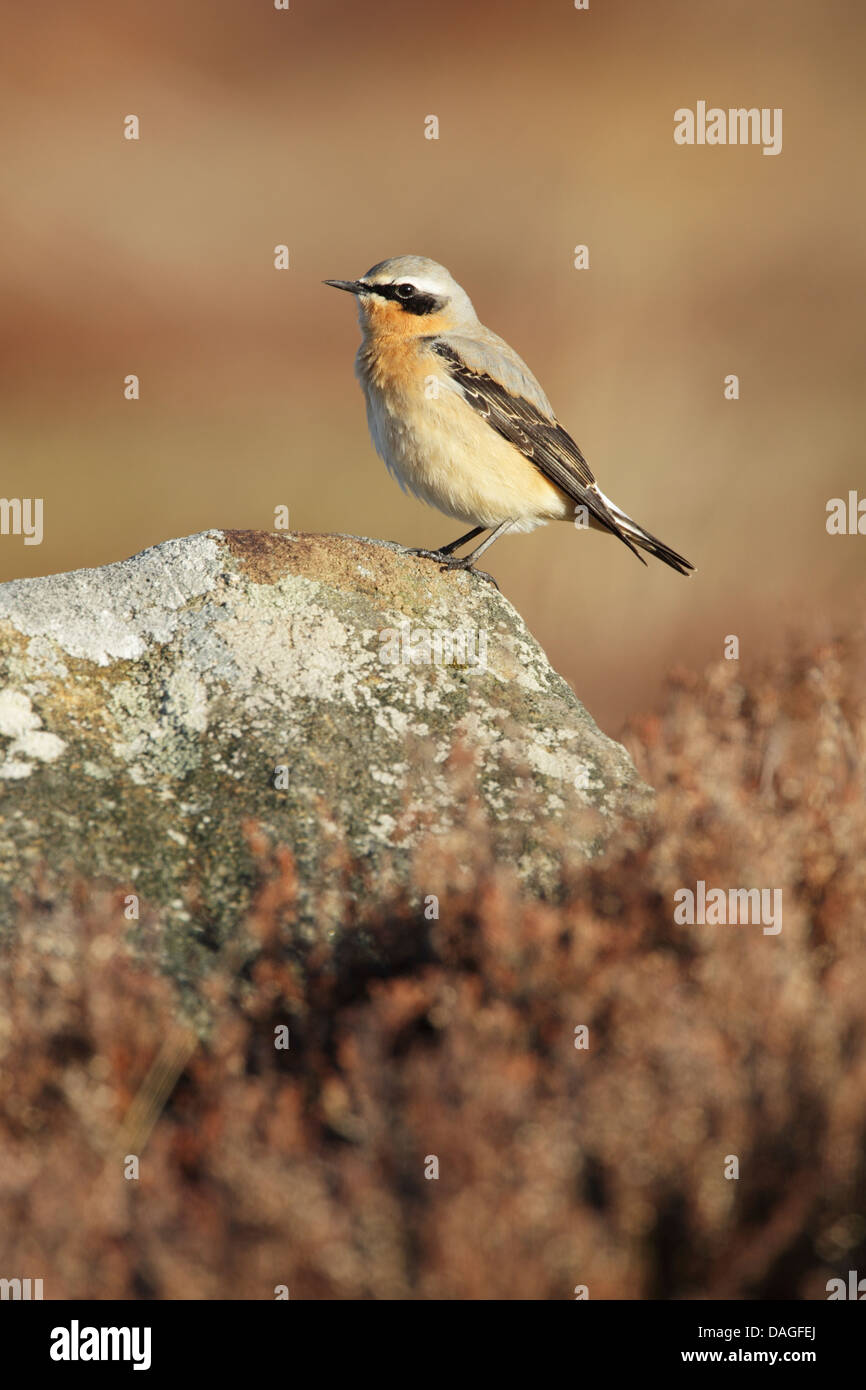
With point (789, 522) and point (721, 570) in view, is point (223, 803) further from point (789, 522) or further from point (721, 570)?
point (789, 522)

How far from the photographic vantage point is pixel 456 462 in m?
6.39

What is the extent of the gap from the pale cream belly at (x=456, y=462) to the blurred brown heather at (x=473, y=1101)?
2.98 m

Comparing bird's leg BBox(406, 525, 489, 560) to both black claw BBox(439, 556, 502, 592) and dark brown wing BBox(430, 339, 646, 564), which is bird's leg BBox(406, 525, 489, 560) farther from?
dark brown wing BBox(430, 339, 646, 564)

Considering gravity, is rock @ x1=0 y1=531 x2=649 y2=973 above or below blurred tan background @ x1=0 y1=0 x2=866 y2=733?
below

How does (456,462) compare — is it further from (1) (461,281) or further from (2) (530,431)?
(1) (461,281)

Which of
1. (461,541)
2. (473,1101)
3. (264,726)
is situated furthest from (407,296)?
(473,1101)

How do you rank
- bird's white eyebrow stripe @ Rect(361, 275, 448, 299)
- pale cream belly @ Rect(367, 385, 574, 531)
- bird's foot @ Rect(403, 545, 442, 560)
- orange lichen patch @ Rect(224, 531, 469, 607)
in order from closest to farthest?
orange lichen patch @ Rect(224, 531, 469, 607)
bird's foot @ Rect(403, 545, 442, 560)
pale cream belly @ Rect(367, 385, 574, 531)
bird's white eyebrow stripe @ Rect(361, 275, 448, 299)

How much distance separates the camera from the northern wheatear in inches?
252

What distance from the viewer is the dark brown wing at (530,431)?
646 cm

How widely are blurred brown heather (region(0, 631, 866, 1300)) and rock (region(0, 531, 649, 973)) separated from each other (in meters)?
0.27

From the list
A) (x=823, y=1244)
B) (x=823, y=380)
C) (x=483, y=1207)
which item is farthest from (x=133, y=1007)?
(x=823, y=380)

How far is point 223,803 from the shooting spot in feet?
13.8

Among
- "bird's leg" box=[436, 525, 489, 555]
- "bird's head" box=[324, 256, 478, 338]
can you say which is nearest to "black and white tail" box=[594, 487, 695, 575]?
"bird's leg" box=[436, 525, 489, 555]
